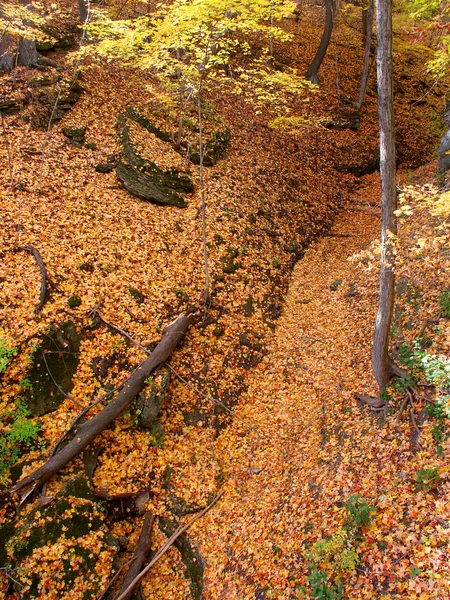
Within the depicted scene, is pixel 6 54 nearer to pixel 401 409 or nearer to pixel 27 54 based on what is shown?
pixel 27 54

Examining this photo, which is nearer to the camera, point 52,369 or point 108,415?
point 108,415

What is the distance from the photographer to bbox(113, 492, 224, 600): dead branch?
5.95 m

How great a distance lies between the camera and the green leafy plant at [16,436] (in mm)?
6305

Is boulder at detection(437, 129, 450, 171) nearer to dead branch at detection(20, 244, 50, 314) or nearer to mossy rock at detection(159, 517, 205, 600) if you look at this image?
dead branch at detection(20, 244, 50, 314)

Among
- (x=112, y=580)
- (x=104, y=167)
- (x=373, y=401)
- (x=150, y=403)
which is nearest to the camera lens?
(x=112, y=580)

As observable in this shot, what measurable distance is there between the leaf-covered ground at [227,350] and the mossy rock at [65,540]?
1.5 inches

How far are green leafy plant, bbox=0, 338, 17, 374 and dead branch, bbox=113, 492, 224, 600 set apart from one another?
14.4 ft

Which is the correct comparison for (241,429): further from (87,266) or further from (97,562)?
(87,266)

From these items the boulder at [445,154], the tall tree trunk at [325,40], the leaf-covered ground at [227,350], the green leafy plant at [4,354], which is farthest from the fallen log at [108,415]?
the tall tree trunk at [325,40]

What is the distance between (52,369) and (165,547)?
4.02 m

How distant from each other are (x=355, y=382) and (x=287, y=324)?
3437 mm

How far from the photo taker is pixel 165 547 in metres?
6.56

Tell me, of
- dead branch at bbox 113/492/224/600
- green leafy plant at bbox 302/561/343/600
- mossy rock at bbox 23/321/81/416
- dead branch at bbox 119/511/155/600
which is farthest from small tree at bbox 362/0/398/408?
mossy rock at bbox 23/321/81/416

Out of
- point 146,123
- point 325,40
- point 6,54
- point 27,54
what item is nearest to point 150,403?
point 146,123
